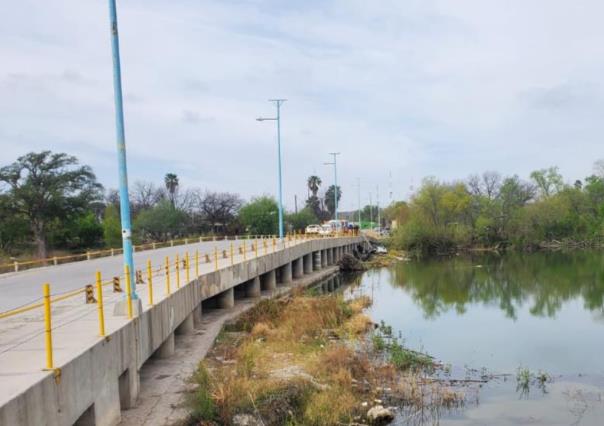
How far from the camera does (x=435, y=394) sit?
13.8m

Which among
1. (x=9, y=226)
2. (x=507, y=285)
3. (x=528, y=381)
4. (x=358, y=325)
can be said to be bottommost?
(x=507, y=285)

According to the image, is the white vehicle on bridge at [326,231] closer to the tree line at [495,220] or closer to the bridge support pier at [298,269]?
the tree line at [495,220]

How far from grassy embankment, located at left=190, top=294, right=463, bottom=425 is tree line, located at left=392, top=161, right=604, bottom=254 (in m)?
61.6

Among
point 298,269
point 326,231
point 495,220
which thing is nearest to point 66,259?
point 298,269

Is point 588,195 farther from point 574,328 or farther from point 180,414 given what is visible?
point 180,414

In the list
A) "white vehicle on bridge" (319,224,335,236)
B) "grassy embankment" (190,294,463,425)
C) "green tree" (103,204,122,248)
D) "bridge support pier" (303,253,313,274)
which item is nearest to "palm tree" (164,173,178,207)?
"white vehicle on bridge" (319,224,335,236)

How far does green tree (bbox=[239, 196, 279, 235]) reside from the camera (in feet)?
298

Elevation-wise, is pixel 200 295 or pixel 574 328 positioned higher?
pixel 200 295

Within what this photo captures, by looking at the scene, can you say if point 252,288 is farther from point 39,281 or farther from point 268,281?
point 39,281

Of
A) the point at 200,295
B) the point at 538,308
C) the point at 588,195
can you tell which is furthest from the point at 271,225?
the point at 200,295

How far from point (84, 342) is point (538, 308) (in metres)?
26.1

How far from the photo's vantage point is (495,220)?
90.4m

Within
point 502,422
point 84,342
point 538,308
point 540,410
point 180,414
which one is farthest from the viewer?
point 538,308

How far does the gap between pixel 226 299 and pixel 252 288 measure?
4.81m
